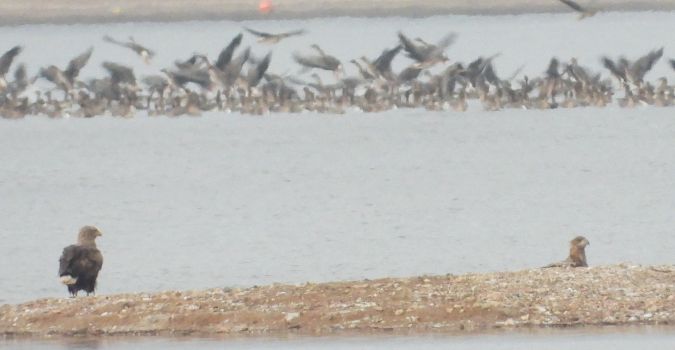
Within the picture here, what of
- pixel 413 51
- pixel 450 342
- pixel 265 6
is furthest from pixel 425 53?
pixel 450 342

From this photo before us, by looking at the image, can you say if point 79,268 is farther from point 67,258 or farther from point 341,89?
point 341,89

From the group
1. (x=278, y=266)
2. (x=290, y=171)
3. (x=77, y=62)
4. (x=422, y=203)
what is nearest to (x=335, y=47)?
(x=77, y=62)

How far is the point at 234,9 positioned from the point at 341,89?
12.6 metres

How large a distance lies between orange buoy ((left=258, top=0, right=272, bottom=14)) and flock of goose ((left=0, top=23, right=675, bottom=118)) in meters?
9.93

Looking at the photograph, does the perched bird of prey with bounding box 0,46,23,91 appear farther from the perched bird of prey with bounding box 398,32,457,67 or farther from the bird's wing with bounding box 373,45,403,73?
the perched bird of prey with bounding box 398,32,457,67

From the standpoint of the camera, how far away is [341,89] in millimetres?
46156

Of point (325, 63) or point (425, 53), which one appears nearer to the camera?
→ point (425, 53)

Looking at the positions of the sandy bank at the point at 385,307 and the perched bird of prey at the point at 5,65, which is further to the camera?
the perched bird of prey at the point at 5,65

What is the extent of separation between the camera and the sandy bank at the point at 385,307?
56.3ft

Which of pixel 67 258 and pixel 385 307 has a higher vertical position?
pixel 67 258

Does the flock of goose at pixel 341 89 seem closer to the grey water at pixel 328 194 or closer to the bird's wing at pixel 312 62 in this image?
the bird's wing at pixel 312 62

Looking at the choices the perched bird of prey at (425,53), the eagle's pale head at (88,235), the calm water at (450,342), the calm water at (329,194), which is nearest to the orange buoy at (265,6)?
the perched bird of prey at (425,53)

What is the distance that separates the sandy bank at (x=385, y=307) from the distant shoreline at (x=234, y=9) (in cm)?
3794

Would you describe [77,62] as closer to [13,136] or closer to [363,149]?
[13,136]
